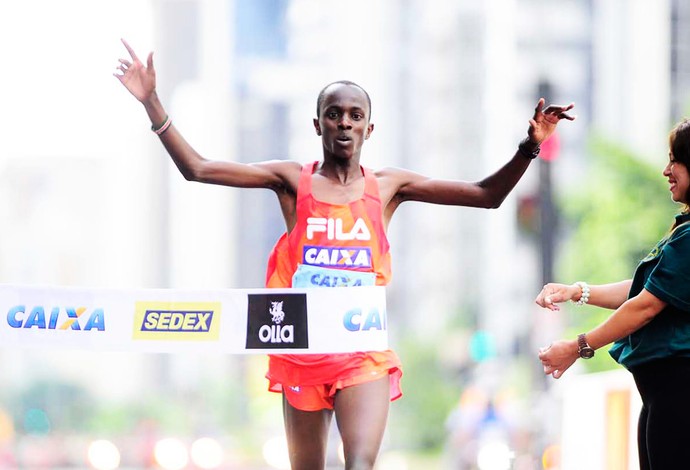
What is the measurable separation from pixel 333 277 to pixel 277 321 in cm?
35

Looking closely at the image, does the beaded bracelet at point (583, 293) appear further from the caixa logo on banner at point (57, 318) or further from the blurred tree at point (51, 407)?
the blurred tree at point (51, 407)

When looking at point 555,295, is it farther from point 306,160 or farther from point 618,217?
point 306,160

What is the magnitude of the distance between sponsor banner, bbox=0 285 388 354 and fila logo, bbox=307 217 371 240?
0.78ft

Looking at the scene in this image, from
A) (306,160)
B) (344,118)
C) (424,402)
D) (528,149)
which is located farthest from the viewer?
(306,160)

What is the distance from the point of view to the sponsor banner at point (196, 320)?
6.52 meters

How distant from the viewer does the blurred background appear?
55.7 meters

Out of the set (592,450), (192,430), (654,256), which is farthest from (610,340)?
(192,430)

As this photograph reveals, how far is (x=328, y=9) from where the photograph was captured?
13838cm

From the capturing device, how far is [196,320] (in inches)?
267

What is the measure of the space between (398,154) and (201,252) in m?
21.1

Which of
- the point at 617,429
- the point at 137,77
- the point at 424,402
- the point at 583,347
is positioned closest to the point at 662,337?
the point at 583,347

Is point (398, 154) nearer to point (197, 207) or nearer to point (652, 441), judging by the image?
point (197, 207)

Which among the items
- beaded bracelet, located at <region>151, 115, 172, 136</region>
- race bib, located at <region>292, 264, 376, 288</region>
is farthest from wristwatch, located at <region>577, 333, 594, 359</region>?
beaded bracelet, located at <region>151, 115, 172, 136</region>

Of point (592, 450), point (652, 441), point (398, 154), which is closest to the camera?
point (652, 441)
